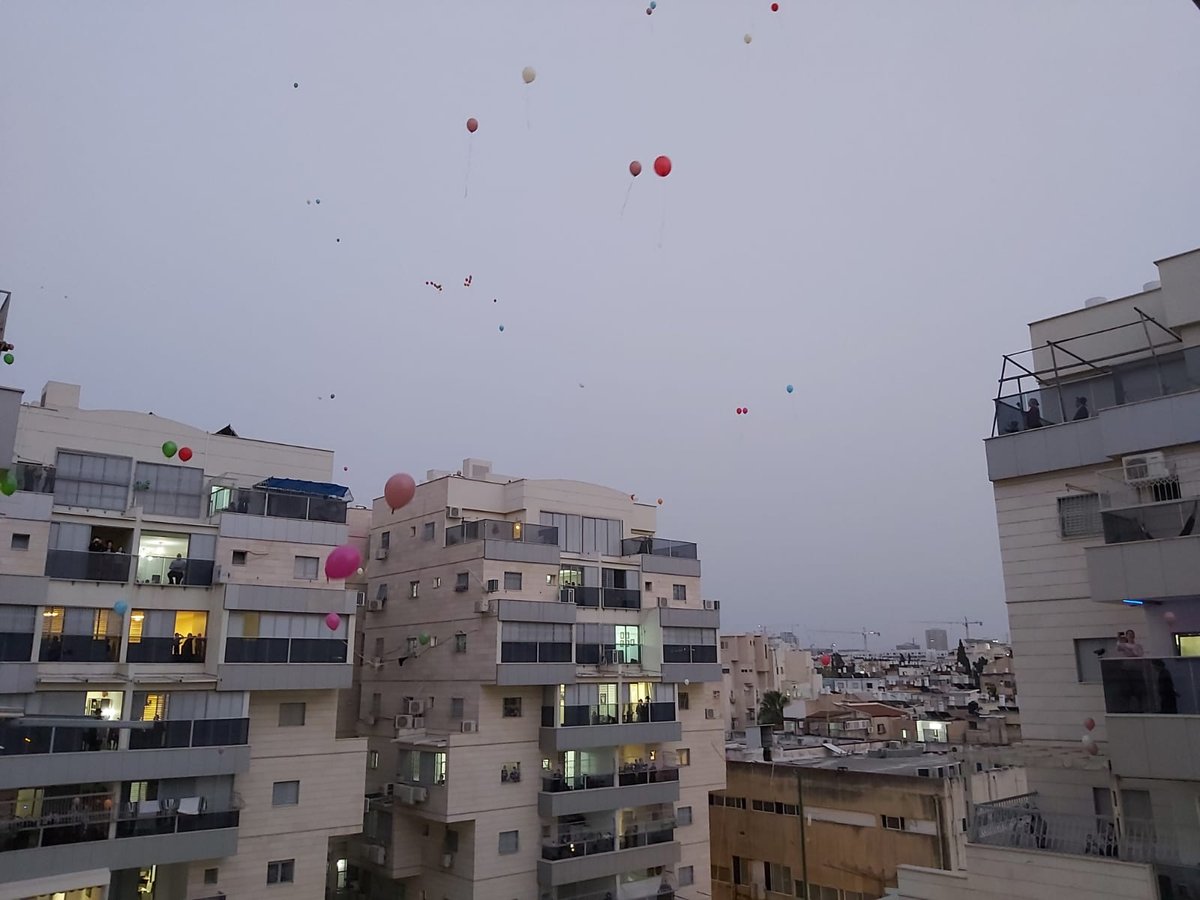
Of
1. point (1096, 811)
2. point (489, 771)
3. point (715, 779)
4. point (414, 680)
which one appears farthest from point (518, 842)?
point (1096, 811)

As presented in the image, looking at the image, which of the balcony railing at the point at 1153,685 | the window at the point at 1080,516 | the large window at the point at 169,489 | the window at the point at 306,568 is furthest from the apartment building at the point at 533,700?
the balcony railing at the point at 1153,685

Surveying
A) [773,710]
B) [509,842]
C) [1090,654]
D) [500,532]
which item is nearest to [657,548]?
[500,532]

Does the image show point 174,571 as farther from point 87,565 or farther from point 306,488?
point 306,488

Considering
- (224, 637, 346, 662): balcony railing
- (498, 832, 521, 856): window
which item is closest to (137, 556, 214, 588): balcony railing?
(224, 637, 346, 662): balcony railing

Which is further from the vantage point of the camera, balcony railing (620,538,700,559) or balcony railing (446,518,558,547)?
balcony railing (620,538,700,559)

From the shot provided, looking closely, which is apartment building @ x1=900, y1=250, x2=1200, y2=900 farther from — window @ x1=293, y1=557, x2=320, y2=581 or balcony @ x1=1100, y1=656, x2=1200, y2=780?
window @ x1=293, y1=557, x2=320, y2=581

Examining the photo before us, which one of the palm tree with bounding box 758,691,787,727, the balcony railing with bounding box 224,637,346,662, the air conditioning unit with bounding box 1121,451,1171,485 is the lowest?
the palm tree with bounding box 758,691,787,727
